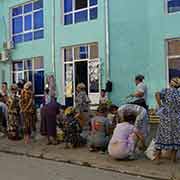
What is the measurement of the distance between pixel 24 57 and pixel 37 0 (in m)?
3.01

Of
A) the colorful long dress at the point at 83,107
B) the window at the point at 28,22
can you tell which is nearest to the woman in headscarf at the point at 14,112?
the colorful long dress at the point at 83,107

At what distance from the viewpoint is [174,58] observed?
58.4 ft

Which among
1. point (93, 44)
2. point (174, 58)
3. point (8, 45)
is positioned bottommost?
point (174, 58)

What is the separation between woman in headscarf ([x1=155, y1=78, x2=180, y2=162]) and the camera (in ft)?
32.4

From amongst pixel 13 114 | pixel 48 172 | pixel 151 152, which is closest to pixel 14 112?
pixel 13 114

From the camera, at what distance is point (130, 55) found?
1909 cm

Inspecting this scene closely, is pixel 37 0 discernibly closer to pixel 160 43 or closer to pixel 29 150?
pixel 160 43

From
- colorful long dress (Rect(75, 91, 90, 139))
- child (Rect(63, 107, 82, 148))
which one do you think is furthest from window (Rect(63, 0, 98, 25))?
child (Rect(63, 107, 82, 148))

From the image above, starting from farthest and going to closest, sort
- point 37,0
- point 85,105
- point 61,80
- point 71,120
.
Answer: point 37,0
point 61,80
point 85,105
point 71,120

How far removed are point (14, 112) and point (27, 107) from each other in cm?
105

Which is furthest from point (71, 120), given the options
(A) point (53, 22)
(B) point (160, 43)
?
(A) point (53, 22)

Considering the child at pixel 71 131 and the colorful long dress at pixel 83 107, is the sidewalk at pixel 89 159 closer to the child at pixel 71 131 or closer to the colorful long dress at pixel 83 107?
the child at pixel 71 131

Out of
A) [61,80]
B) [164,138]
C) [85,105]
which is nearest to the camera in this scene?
[164,138]

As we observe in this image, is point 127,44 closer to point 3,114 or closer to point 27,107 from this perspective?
point 3,114
